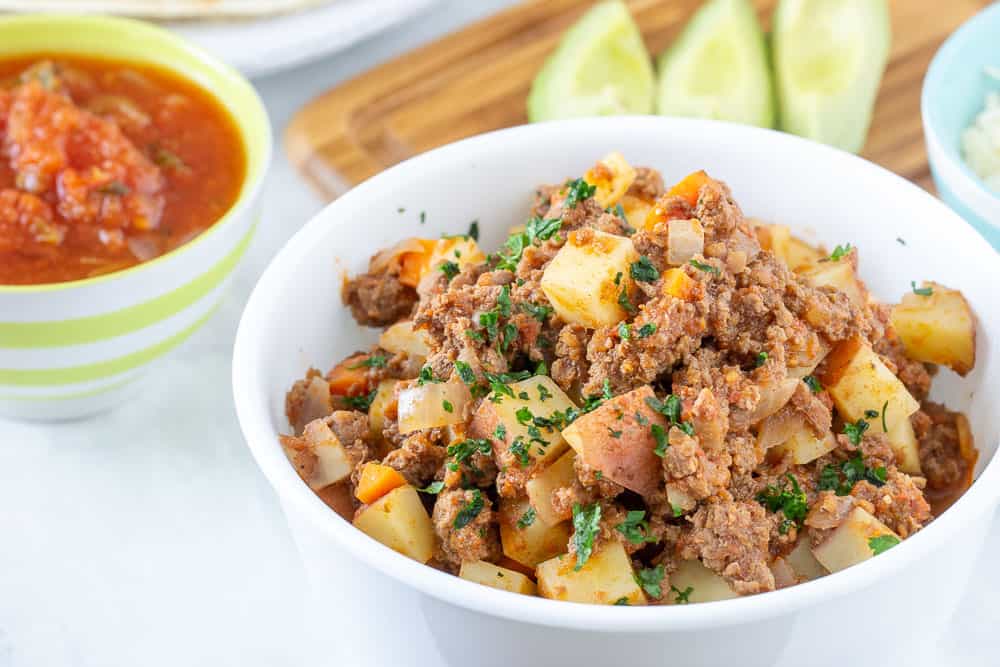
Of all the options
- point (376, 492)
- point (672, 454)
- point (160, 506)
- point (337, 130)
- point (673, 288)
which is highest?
point (673, 288)

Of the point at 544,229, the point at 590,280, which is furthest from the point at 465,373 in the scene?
the point at 544,229

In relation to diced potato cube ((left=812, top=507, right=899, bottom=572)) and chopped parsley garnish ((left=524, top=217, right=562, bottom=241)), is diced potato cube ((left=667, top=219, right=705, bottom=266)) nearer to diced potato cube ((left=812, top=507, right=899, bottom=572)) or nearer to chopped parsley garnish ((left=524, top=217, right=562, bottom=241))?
chopped parsley garnish ((left=524, top=217, right=562, bottom=241))

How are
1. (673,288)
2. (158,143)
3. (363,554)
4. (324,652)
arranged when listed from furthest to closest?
(158,143)
(324,652)
(673,288)
(363,554)

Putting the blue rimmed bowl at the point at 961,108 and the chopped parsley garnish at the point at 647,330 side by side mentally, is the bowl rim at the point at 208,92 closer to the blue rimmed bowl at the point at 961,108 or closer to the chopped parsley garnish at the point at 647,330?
the chopped parsley garnish at the point at 647,330

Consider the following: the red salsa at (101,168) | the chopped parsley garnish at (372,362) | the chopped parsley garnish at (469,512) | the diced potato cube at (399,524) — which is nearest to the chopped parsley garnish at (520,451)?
the chopped parsley garnish at (469,512)

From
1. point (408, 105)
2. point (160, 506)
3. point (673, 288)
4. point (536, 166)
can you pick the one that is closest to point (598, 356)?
point (673, 288)

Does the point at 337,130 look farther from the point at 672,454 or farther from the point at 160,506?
the point at 672,454
